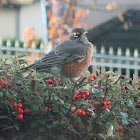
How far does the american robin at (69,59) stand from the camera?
3455 mm

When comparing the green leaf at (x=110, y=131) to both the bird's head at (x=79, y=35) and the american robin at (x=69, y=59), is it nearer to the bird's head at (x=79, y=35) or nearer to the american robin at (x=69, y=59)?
the american robin at (x=69, y=59)

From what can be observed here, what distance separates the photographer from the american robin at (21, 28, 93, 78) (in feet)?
11.3

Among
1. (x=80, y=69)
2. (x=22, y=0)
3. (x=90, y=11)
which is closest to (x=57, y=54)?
(x=80, y=69)

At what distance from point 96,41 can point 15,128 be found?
1026cm

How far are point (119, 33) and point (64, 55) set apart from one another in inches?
359

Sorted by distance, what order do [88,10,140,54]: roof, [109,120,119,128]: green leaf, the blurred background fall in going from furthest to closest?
[88,10,140,54]: roof < the blurred background < [109,120,119,128]: green leaf

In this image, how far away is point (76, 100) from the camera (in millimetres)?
2096

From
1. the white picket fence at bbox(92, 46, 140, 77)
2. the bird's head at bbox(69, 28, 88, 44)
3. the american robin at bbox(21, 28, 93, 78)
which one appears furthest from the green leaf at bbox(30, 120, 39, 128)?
the white picket fence at bbox(92, 46, 140, 77)

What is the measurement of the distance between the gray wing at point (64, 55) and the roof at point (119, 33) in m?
7.99

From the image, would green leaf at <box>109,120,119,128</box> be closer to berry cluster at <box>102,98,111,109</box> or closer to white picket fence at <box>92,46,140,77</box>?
berry cluster at <box>102,98,111,109</box>

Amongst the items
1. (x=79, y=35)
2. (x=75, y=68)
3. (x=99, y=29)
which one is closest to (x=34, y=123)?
(x=75, y=68)

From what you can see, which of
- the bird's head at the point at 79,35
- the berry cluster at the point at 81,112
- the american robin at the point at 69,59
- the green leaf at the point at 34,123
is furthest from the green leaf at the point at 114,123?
the bird's head at the point at 79,35

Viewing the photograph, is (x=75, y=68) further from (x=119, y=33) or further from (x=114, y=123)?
(x=119, y=33)

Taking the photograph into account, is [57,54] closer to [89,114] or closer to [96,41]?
[89,114]
